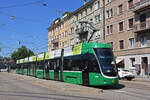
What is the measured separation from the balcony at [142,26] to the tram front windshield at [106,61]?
653 inches

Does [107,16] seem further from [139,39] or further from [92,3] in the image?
[139,39]

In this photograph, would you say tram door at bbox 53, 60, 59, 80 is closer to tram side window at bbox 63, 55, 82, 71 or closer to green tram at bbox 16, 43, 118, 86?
green tram at bbox 16, 43, 118, 86

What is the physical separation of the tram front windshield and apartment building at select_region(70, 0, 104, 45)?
22098 millimetres

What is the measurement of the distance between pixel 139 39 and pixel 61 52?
52.8 feet

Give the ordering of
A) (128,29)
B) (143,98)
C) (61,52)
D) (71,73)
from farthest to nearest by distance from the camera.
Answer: (128,29), (61,52), (71,73), (143,98)

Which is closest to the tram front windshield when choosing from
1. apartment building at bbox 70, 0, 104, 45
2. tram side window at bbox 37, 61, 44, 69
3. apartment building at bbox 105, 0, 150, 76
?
tram side window at bbox 37, 61, 44, 69

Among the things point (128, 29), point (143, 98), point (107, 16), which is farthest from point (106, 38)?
point (143, 98)

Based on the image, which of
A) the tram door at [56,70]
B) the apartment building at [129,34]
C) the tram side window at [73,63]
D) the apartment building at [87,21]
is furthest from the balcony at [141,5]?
the tram side window at [73,63]

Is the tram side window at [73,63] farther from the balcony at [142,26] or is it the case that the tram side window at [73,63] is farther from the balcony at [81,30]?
the balcony at [81,30]

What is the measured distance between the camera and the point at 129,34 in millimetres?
32844

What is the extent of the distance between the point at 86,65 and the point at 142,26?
60.5ft

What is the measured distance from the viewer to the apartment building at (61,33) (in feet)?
188

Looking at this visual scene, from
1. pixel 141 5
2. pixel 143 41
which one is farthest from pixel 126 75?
pixel 141 5

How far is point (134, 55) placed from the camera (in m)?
31.8
